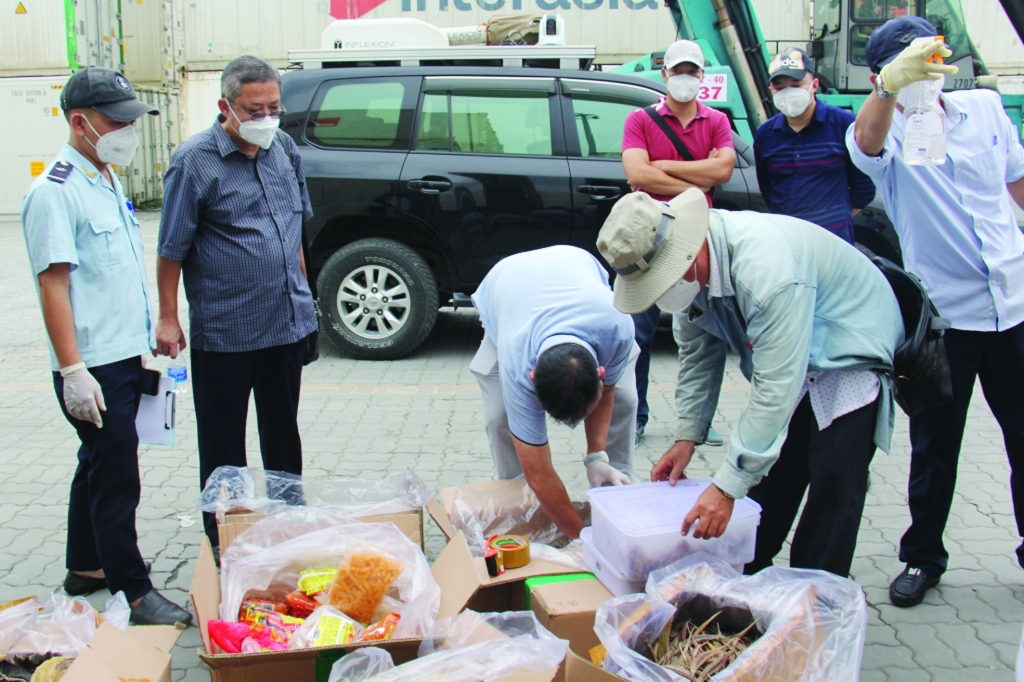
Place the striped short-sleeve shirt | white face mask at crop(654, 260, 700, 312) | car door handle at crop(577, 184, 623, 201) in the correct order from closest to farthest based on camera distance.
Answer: white face mask at crop(654, 260, 700, 312)
the striped short-sleeve shirt
car door handle at crop(577, 184, 623, 201)

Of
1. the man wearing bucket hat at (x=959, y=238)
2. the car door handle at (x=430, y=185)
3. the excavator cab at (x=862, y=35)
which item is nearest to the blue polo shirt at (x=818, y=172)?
the man wearing bucket hat at (x=959, y=238)

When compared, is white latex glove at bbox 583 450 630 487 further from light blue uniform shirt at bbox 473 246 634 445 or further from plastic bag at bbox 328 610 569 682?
plastic bag at bbox 328 610 569 682

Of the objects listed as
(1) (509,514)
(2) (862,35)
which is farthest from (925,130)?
(2) (862,35)

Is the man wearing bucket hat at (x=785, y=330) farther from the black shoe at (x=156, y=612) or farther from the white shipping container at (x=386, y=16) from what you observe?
the white shipping container at (x=386, y=16)

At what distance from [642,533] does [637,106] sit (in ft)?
12.9

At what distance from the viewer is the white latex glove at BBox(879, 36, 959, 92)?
237 centimetres

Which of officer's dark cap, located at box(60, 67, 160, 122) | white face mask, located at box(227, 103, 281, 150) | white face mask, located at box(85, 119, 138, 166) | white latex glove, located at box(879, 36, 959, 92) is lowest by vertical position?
white face mask, located at box(85, 119, 138, 166)

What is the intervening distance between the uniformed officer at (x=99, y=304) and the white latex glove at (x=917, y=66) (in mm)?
2262

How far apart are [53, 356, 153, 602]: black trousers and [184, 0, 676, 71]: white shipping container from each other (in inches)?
506

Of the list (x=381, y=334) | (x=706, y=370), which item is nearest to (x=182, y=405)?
(x=381, y=334)

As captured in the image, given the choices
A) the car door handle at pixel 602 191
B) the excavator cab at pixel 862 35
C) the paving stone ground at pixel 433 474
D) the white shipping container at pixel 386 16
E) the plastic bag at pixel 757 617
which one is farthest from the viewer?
the white shipping container at pixel 386 16

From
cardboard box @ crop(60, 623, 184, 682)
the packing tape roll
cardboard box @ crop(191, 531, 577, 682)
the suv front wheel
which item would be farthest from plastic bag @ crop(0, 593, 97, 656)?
the suv front wheel

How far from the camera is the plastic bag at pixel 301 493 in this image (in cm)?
287

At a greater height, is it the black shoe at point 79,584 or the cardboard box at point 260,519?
the cardboard box at point 260,519
